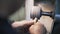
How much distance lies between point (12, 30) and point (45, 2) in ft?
1.24

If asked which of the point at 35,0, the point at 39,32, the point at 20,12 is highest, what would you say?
the point at 35,0

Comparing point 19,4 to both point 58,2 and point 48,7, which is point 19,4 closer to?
point 48,7

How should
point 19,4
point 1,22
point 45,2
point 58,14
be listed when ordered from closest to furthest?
point 58,14, point 1,22, point 45,2, point 19,4

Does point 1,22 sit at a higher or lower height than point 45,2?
lower

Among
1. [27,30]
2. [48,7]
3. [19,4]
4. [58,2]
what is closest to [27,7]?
[19,4]

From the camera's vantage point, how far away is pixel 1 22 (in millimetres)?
874

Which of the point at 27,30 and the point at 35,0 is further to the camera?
the point at 35,0

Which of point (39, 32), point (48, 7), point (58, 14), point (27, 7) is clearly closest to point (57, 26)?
point (58, 14)

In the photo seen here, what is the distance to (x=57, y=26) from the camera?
64cm

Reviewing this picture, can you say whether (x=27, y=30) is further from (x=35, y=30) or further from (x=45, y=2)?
(x=45, y=2)

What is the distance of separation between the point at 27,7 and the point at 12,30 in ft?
1.18

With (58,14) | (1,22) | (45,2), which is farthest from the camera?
(45,2)

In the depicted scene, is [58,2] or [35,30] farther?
[35,30]

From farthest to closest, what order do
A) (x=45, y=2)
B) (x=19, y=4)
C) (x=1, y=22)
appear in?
(x=19, y=4) < (x=45, y=2) < (x=1, y=22)
